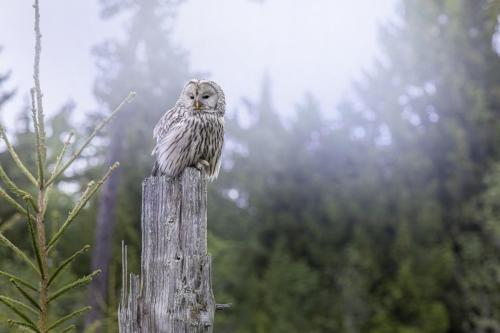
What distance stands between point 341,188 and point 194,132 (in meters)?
15.8

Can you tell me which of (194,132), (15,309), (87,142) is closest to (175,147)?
(194,132)

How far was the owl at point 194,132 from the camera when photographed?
14.3 feet

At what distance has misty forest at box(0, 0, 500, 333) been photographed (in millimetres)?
15875

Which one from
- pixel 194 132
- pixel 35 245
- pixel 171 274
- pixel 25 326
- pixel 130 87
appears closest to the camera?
pixel 35 245

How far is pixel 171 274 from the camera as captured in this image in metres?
2.69

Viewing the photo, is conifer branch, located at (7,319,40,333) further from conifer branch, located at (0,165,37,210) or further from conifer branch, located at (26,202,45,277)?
conifer branch, located at (0,165,37,210)

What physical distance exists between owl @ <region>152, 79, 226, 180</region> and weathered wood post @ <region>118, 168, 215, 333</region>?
135 centimetres

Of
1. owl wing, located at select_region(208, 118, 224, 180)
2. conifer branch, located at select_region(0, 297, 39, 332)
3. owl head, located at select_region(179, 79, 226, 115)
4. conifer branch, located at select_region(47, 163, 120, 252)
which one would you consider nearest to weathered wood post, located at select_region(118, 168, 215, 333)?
conifer branch, located at select_region(47, 163, 120, 252)

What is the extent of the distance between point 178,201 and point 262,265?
1730 cm

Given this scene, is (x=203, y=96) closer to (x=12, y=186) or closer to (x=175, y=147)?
(x=175, y=147)

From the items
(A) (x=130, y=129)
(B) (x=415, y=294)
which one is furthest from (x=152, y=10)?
(B) (x=415, y=294)

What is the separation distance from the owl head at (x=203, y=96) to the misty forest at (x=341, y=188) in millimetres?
9810

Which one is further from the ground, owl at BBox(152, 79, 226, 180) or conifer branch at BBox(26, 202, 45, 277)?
owl at BBox(152, 79, 226, 180)

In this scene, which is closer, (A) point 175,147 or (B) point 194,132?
(A) point 175,147
